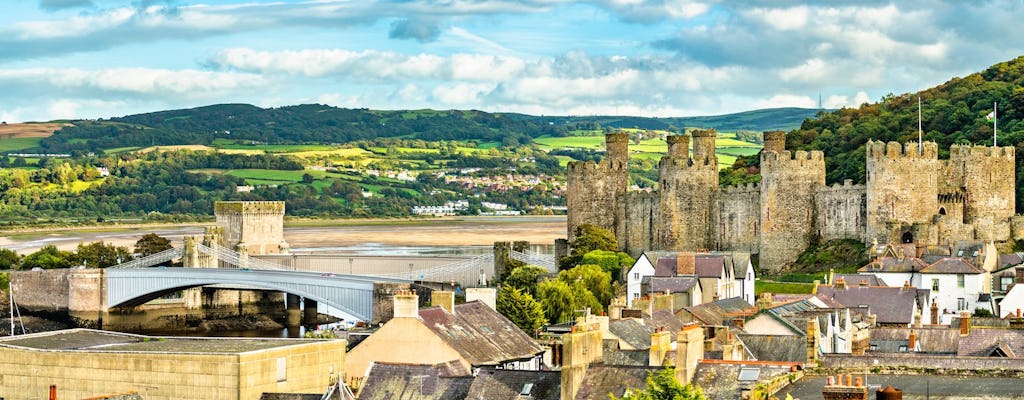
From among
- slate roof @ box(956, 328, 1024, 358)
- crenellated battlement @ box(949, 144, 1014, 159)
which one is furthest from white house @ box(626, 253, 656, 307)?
slate roof @ box(956, 328, 1024, 358)

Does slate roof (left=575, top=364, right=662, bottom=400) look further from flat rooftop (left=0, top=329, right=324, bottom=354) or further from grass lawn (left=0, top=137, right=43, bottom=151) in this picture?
grass lawn (left=0, top=137, right=43, bottom=151)

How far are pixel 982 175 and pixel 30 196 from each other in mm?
98501

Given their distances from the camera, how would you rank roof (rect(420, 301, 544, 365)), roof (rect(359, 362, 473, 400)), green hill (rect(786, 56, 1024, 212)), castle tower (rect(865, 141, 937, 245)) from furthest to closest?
green hill (rect(786, 56, 1024, 212)) < castle tower (rect(865, 141, 937, 245)) < roof (rect(420, 301, 544, 365)) < roof (rect(359, 362, 473, 400))

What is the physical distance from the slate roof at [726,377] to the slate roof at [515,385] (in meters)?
1.71

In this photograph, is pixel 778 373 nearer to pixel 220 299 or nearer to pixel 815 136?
pixel 220 299

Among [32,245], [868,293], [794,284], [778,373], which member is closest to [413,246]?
[32,245]

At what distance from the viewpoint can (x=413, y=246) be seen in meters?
100

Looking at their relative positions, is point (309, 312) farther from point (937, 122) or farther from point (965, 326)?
point (965, 326)

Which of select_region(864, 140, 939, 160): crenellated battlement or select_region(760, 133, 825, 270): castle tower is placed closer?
select_region(864, 140, 939, 160): crenellated battlement

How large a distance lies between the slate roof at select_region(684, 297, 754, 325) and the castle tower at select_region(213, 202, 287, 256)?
43.3 meters

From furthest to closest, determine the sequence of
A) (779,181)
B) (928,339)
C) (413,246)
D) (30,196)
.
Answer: (30,196)
(413,246)
(779,181)
(928,339)

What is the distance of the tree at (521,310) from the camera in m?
37.3

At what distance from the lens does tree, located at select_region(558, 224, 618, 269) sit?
177 feet

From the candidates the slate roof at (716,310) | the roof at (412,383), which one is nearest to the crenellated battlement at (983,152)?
the slate roof at (716,310)
